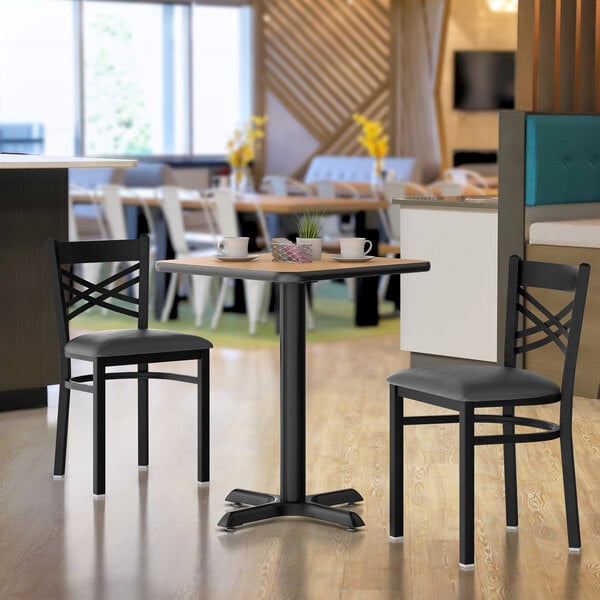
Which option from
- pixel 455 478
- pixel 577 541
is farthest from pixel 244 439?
pixel 577 541

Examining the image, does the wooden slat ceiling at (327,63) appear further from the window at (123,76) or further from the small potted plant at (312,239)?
the small potted plant at (312,239)

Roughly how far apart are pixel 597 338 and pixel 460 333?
628mm

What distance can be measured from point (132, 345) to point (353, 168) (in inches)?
332

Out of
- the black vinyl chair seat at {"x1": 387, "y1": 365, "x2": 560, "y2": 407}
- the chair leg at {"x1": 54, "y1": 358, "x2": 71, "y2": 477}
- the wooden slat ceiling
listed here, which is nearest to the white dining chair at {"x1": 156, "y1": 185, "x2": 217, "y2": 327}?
the chair leg at {"x1": 54, "y1": 358, "x2": 71, "y2": 477}

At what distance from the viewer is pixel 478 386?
2955mm

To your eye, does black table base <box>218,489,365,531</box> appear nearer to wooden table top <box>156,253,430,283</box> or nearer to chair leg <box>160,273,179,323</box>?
wooden table top <box>156,253,430,283</box>

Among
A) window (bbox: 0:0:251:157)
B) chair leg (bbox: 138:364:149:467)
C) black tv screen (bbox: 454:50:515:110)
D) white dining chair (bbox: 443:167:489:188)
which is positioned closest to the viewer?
chair leg (bbox: 138:364:149:467)

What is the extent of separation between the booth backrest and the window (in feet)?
3.32

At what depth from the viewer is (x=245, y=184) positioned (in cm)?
836

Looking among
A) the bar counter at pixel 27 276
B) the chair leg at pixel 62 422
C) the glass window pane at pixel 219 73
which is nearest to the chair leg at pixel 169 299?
the bar counter at pixel 27 276

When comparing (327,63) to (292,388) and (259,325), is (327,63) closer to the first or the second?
(259,325)

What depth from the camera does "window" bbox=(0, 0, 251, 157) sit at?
11.0 meters

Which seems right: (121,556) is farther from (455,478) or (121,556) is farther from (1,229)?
(1,229)

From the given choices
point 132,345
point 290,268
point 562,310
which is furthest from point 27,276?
point 562,310
